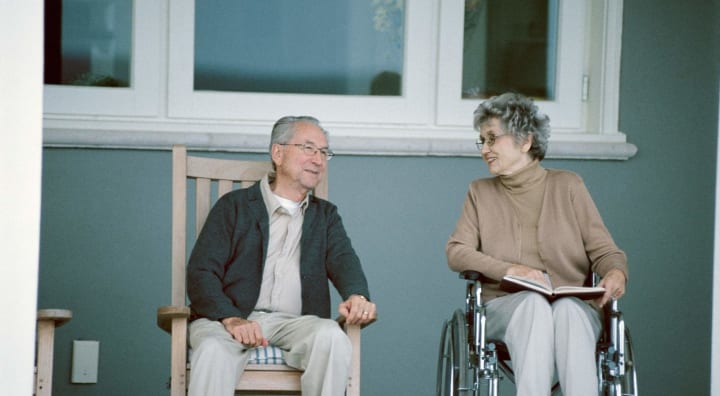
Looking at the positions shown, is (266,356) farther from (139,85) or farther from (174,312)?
(139,85)

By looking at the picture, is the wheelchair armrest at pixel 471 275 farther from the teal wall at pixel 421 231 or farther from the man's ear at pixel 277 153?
the teal wall at pixel 421 231

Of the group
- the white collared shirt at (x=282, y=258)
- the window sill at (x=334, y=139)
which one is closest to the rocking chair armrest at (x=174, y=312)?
the white collared shirt at (x=282, y=258)

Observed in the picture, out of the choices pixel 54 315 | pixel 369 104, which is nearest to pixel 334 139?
pixel 369 104

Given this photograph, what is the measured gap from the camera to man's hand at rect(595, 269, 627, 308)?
11.3ft

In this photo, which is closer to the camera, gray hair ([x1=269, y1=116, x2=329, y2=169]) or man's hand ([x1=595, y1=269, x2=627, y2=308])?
man's hand ([x1=595, y1=269, x2=627, y2=308])

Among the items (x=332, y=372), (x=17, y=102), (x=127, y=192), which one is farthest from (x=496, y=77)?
(x=17, y=102)

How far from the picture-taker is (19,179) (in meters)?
2.07

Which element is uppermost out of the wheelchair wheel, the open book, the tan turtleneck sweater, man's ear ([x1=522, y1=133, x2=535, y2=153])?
man's ear ([x1=522, y1=133, x2=535, y2=153])

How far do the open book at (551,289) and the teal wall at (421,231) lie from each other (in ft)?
3.92

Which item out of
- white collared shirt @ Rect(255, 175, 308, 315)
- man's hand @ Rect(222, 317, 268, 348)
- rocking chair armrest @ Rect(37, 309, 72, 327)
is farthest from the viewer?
white collared shirt @ Rect(255, 175, 308, 315)

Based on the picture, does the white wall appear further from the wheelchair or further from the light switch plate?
the light switch plate

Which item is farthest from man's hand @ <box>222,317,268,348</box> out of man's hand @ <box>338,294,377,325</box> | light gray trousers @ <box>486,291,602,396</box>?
light gray trousers @ <box>486,291,602,396</box>

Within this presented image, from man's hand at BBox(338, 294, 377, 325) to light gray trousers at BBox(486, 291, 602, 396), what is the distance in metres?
0.40

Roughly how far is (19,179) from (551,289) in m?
1.79
